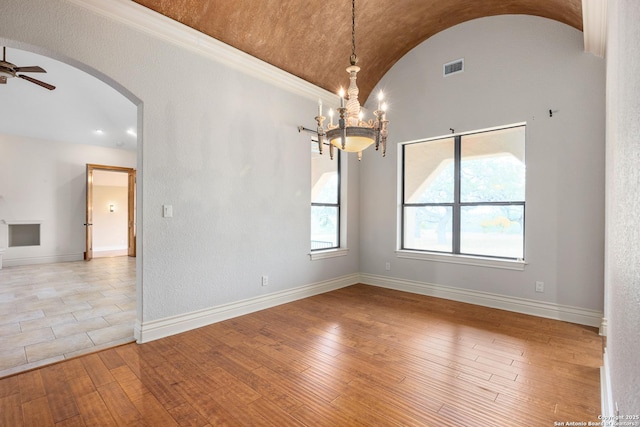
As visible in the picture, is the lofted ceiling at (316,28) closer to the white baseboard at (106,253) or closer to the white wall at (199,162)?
the white wall at (199,162)

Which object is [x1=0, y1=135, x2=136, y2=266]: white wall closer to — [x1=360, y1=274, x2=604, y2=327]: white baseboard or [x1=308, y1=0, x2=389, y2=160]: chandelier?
[x1=360, y1=274, x2=604, y2=327]: white baseboard

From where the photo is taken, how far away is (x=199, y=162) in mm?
3416

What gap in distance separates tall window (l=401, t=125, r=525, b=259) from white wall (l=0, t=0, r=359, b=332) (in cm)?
180

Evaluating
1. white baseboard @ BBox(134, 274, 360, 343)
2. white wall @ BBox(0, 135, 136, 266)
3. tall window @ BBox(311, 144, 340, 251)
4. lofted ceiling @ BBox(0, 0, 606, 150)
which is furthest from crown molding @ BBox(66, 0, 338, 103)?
white wall @ BBox(0, 135, 136, 266)

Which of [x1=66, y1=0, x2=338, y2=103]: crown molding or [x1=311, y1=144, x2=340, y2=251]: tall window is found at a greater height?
[x1=66, y1=0, x2=338, y2=103]: crown molding

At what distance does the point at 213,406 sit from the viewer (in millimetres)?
2006

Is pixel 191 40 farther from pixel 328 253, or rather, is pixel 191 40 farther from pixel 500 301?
pixel 500 301

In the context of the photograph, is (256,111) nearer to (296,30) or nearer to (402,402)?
(296,30)

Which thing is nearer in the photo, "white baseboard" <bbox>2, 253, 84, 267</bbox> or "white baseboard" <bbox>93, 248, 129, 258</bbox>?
"white baseboard" <bbox>2, 253, 84, 267</bbox>

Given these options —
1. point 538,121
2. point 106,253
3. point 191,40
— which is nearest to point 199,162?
point 191,40

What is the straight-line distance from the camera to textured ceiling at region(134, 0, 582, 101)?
131 inches

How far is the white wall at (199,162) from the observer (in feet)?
8.91

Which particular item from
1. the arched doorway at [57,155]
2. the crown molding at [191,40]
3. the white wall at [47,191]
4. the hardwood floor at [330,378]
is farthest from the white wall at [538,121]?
the white wall at [47,191]

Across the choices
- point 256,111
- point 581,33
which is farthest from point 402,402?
point 581,33
